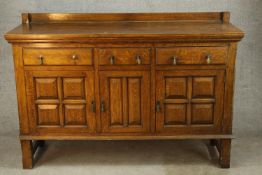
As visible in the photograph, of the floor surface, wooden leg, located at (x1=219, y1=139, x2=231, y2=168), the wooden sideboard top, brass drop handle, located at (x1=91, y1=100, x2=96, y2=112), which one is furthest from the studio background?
brass drop handle, located at (x1=91, y1=100, x2=96, y2=112)

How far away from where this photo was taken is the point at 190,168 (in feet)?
8.78

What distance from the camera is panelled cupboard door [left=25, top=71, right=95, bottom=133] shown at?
250 cm

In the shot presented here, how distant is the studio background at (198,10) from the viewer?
2.95 metres

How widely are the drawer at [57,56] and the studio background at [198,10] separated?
0.60 metres

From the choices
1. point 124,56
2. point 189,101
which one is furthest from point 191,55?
point 124,56

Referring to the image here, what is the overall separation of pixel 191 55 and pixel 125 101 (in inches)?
19.3

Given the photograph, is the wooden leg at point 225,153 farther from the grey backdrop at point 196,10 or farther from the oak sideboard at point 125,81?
the grey backdrop at point 196,10

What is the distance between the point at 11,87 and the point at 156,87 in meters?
1.23

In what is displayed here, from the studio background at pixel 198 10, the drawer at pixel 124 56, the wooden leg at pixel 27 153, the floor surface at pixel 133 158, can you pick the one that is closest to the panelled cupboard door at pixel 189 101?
the drawer at pixel 124 56

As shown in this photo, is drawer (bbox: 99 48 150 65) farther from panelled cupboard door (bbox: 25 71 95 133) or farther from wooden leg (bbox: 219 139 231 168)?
wooden leg (bbox: 219 139 231 168)

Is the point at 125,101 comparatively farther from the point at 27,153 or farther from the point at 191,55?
the point at 27,153

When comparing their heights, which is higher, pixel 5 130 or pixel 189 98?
pixel 189 98

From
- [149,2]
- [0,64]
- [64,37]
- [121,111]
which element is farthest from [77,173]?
[149,2]

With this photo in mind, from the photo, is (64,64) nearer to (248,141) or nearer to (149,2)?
(149,2)
